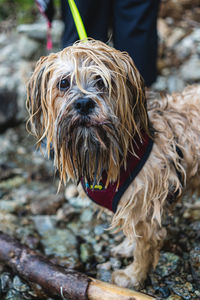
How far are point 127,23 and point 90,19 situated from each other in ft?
1.20

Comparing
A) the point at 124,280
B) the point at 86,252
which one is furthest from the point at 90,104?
the point at 86,252

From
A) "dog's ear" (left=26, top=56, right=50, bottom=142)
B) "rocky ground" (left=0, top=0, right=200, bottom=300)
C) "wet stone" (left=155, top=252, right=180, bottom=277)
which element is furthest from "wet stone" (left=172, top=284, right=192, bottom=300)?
"dog's ear" (left=26, top=56, right=50, bottom=142)

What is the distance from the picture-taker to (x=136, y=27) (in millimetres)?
3293

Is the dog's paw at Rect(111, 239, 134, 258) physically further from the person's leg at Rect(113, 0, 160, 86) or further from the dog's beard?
the person's leg at Rect(113, 0, 160, 86)

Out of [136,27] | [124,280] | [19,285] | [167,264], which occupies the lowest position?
[167,264]

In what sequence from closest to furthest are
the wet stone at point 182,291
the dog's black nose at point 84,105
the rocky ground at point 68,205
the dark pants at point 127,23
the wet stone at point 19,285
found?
the dog's black nose at point 84,105
the wet stone at point 182,291
the wet stone at point 19,285
the rocky ground at point 68,205
the dark pants at point 127,23

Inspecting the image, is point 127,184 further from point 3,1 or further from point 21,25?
point 3,1

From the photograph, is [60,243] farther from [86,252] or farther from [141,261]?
[141,261]

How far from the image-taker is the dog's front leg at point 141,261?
9.23 ft

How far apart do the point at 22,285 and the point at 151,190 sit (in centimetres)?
137

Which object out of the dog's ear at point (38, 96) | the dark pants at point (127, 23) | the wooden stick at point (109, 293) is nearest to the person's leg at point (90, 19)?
the dark pants at point (127, 23)

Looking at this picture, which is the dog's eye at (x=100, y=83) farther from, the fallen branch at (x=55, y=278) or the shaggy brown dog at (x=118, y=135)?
the fallen branch at (x=55, y=278)

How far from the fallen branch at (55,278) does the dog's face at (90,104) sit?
0.76 metres

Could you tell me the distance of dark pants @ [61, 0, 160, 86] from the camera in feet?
10.6
